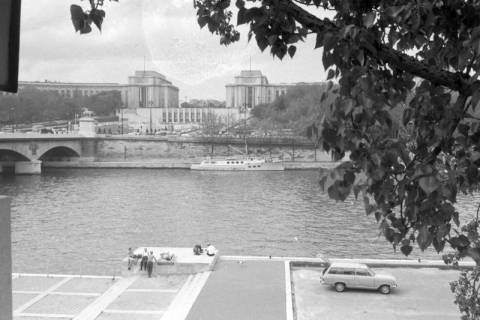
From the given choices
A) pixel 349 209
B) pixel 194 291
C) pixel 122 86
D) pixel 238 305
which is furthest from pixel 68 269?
Answer: pixel 122 86

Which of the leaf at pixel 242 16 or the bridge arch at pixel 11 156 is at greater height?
the leaf at pixel 242 16

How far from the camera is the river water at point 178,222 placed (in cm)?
1733

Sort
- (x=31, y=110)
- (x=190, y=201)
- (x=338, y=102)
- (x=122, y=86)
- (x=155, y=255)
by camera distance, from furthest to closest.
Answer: (x=122, y=86), (x=31, y=110), (x=190, y=201), (x=155, y=255), (x=338, y=102)

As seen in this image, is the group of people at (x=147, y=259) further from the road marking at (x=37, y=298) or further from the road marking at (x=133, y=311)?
the road marking at (x=133, y=311)

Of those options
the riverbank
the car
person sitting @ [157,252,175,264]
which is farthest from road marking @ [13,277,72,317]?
the riverbank

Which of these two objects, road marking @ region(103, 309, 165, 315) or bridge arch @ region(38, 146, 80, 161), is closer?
road marking @ region(103, 309, 165, 315)

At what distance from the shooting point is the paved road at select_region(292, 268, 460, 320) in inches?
391

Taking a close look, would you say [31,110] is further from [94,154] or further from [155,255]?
[155,255]

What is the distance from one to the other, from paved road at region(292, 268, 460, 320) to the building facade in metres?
105

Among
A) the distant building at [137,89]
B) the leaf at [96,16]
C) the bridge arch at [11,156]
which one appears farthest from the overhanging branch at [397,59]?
the distant building at [137,89]

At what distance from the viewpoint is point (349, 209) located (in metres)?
24.7

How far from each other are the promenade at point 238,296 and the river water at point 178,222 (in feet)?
9.31

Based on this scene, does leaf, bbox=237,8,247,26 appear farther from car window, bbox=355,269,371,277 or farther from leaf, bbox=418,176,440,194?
car window, bbox=355,269,371,277

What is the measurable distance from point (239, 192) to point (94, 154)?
2648cm
